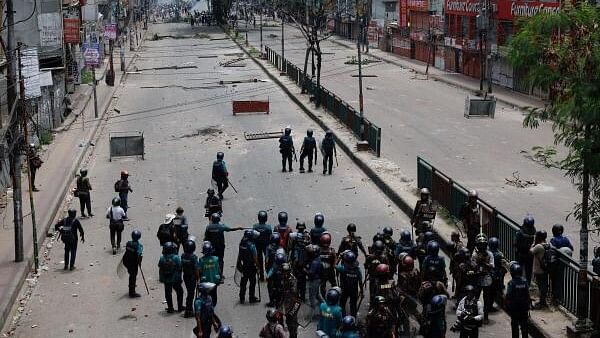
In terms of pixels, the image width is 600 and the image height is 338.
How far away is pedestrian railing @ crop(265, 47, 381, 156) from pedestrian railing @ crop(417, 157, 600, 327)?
605cm

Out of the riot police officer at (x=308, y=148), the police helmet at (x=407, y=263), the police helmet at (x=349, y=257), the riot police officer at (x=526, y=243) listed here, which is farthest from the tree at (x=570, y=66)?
the riot police officer at (x=308, y=148)

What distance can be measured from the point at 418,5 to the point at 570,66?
58.3m

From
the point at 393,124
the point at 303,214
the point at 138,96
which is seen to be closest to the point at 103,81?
the point at 138,96

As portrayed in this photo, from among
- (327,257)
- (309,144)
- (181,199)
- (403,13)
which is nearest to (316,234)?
(327,257)

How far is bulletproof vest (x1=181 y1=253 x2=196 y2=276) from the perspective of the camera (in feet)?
43.5

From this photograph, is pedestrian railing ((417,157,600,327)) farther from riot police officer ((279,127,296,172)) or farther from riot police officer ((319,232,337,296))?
riot police officer ((279,127,296,172))

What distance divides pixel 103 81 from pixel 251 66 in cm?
1356

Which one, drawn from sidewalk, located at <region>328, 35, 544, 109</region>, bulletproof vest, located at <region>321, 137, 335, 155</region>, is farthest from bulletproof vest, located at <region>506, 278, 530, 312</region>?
sidewalk, located at <region>328, 35, 544, 109</region>

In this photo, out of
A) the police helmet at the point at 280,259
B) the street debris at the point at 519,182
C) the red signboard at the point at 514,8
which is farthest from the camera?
the red signboard at the point at 514,8

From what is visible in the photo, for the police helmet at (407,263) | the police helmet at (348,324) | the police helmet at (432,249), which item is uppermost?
the police helmet at (432,249)

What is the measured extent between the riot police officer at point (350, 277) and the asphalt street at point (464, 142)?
5.79 meters

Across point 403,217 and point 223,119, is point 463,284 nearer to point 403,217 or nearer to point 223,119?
point 403,217

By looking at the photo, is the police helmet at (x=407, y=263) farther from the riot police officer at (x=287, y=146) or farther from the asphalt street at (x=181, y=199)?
the riot police officer at (x=287, y=146)

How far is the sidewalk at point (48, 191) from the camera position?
15.6 m
